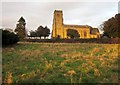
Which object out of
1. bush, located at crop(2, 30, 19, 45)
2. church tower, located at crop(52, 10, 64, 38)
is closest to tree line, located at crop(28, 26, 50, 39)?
church tower, located at crop(52, 10, 64, 38)

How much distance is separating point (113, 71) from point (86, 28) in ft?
369

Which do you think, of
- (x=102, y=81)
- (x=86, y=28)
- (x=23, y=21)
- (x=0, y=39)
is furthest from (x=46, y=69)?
(x=86, y=28)

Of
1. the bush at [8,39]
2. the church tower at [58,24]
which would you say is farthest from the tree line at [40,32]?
the bush at [8,39]

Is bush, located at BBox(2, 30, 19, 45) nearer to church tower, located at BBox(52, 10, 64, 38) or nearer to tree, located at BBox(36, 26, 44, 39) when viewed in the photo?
tree, located at BBox(36, 26, 44, 39)

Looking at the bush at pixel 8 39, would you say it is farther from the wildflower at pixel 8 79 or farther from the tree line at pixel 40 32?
the tree line at pixel 40 32

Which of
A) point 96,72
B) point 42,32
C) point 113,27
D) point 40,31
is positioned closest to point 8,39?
point 96,72

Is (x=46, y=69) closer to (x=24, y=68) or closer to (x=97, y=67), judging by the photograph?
(x=24, y=68)

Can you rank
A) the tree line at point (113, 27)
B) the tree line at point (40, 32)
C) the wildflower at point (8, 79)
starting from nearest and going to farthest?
the wildflower at point (8, 79), the tree line at point (113, 27), the tree line at point (40, 32)

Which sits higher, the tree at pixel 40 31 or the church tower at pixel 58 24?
the church tower at pixel 58 24

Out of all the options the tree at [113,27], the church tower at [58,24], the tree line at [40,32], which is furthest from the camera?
the church tower at [58,24]

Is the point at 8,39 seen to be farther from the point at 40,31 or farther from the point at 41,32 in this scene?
the point at 40,31

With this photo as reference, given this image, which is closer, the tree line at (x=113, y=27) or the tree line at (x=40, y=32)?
the tree line at (x=113, y=27)

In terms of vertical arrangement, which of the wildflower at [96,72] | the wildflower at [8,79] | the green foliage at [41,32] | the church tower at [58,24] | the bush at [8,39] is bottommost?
the wildflower at [8,79]

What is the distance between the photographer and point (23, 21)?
246ft
